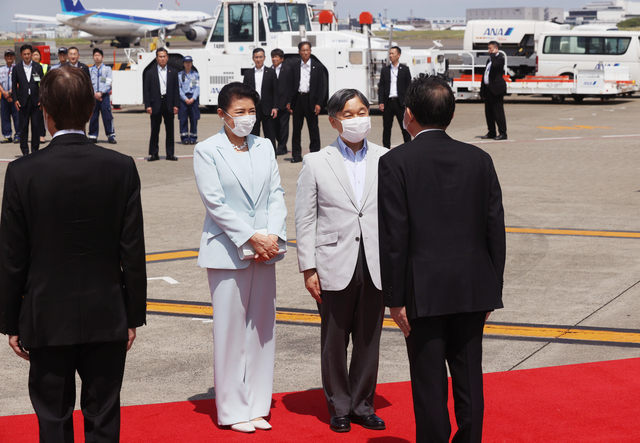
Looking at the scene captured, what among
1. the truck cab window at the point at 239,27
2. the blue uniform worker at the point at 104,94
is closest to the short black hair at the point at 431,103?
the blue uniform worker at the point at 104,94

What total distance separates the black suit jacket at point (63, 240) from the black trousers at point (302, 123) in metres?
10.5

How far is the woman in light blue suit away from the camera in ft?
12.8

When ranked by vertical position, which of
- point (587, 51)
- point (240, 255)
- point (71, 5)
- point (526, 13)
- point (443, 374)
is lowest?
point (443, 374)

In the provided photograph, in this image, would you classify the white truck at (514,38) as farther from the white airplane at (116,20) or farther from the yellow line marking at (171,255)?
the white airplane at (116,20)

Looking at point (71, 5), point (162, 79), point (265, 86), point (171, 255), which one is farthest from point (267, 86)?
point (71, 5)

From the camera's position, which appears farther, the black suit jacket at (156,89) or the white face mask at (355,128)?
the black suit jacket at (156,89)

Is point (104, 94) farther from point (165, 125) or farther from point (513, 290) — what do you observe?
point (513, 290)

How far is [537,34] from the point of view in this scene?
91.7 ft

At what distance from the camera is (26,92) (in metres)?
13.6

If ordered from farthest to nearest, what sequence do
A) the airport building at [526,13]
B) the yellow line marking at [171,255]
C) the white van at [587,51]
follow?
1. the airport building at [526,13]
2. the white van at [587,51]
3. the yellow line marking at [171,255]

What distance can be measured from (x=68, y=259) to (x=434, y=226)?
4.70ft

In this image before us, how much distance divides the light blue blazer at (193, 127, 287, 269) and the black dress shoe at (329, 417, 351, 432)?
88 centimetres

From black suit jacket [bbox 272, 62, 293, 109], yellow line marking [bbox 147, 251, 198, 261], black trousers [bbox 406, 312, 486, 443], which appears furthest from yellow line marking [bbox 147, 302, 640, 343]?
black suit jacket [bbox 272, 62, 293, 109]

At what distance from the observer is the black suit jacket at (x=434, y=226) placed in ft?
10.1
